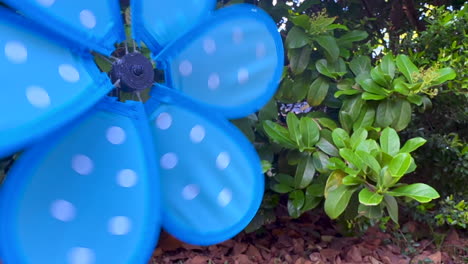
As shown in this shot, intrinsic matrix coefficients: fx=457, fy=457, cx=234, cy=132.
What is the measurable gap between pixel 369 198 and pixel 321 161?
179 millimetres

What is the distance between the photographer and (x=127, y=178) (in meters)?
0.69

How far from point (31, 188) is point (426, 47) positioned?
1166 millimetres

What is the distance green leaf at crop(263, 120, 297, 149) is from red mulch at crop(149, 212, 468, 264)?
39 centimetres

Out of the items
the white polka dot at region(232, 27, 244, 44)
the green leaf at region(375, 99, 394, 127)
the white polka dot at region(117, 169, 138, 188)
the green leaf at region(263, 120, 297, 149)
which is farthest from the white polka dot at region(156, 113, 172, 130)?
the green leaf at region(375, 99, 394, 127)

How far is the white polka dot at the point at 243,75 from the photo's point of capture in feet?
2.87

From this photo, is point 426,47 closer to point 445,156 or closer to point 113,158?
point 445,156

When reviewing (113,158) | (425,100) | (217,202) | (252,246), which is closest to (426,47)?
(425,100)

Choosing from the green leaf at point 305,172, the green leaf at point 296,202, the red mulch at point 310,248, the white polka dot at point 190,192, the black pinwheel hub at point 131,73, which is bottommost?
the red mulch at point 310,248

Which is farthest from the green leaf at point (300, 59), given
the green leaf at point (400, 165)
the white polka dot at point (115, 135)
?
the white polka dot at point (115, 135)

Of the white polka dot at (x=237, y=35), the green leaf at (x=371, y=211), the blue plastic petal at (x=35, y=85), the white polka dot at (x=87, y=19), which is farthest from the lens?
the green leaf at (x=371, y=211)

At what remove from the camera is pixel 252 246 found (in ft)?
4.49

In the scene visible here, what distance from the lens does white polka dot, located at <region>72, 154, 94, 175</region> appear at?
0.65 meters

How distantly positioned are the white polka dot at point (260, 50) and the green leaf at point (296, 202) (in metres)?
0.44

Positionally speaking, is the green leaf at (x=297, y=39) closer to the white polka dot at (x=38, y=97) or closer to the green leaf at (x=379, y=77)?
the green leaf at (x=379, y=77)
